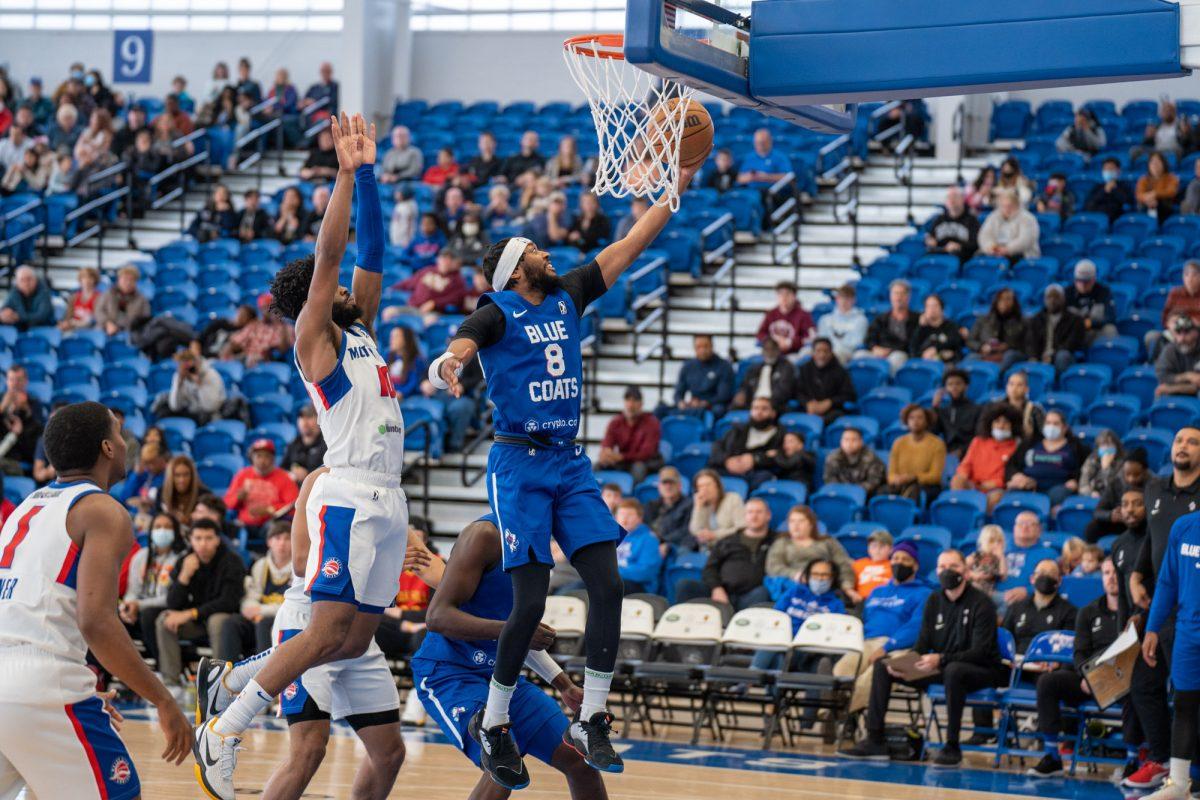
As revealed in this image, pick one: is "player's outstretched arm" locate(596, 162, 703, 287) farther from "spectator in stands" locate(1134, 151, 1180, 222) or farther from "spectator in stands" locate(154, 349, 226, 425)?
"spectator in stands" locate(1134, 151, 1180, 222)

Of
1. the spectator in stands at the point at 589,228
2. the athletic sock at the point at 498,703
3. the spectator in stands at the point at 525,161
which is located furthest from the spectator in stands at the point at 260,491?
the athletic sock at the point at 498,703

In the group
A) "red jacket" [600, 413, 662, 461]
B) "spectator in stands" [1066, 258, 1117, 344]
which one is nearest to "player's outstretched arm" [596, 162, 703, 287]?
"red jacket" [600, 413, 662, 461]

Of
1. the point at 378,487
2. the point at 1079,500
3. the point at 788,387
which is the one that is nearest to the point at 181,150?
the point at 788,387

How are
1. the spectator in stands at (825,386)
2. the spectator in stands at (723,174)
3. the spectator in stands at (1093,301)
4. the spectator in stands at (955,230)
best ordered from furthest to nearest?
the spectator in stands at (723,174), the spectator in stands at (955,230), the spectator in stands at (1093,301), the spectator in stands at (825,386)

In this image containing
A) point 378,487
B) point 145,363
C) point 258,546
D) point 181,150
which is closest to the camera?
point 378,487

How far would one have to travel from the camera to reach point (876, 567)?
12.0 meters

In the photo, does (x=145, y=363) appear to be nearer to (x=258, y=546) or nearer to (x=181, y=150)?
(x=258, y=546)

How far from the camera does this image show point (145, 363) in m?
16.8

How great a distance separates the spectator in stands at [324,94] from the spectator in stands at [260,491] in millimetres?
9495

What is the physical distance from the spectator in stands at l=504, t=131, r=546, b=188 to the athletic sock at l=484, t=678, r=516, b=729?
546 inches

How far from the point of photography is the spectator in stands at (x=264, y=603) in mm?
12039

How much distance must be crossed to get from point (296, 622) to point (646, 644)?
582cm

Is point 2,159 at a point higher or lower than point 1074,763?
higher

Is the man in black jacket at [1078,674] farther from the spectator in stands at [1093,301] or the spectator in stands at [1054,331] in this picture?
the spectator in stands at [1093,301]
